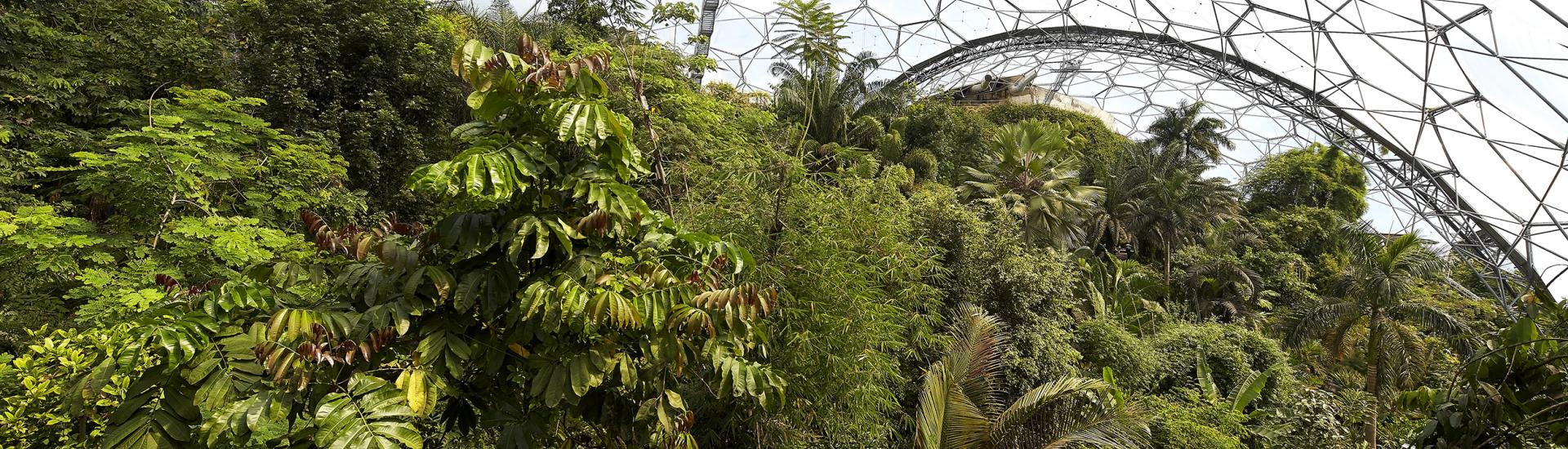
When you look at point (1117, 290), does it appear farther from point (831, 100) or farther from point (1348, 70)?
point (831, 100)

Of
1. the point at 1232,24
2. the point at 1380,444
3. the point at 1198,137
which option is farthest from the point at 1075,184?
the point at 1198,137

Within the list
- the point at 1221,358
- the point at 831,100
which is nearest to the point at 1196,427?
the point at 1221,358

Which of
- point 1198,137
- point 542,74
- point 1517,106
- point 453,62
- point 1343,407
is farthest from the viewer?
point 1198,137

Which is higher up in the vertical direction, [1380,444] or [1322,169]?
[1322,169]

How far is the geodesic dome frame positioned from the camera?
43.9 feet

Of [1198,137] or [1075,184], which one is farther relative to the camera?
[1198,137]

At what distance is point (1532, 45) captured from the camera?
11.8 m

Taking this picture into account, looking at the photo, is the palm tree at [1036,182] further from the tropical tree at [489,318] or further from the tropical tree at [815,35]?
the tropical tree at [489,318]

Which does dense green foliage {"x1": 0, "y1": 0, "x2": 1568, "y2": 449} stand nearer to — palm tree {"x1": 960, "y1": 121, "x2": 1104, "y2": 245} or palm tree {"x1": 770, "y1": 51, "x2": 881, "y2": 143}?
palm tree {"x1": 960, "y1": 121, "x2": 1104, "y2": 245}

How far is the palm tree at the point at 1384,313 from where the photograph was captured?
13938 mm

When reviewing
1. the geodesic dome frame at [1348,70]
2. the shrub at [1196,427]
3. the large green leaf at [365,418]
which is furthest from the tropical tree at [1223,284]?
the large green leaf at [365,418]

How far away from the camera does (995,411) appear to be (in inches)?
323

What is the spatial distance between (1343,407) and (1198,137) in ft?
64.7

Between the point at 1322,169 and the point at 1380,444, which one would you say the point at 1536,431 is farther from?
the point at 1322,169
